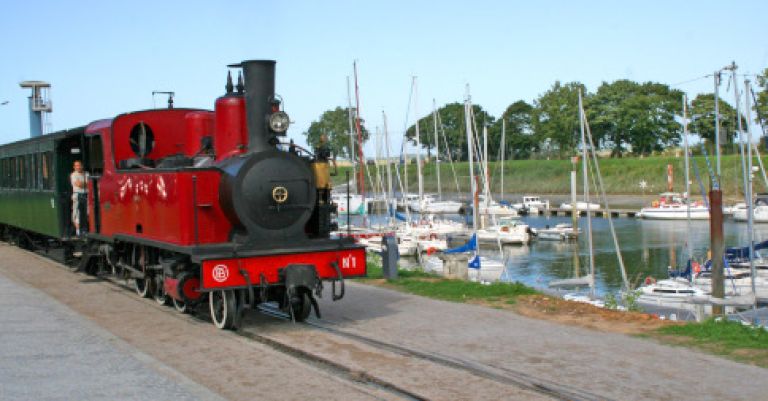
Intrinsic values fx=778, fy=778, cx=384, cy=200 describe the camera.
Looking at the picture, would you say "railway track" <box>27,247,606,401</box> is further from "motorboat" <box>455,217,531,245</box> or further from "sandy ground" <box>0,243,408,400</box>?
"motorboat" <box>455,217,531,245</box>

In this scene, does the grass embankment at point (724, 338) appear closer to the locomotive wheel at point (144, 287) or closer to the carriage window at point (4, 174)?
the locomotive wheel at point (144, 287)

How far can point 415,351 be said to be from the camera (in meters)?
8.74

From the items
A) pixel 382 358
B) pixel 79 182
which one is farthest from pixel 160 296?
pixel 382 358

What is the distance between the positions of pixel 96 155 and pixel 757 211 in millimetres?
51609

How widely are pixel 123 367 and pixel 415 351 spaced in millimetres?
3118

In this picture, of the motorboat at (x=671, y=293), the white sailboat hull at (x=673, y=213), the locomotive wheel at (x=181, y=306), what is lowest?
the motorboat at (x=671, y=293)

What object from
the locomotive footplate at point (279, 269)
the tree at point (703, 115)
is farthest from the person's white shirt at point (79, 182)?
the tree at point (703, 115)

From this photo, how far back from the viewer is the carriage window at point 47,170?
17.9 m

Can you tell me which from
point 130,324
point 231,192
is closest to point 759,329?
point 231,192

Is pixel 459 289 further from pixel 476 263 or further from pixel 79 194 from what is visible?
pixel 476 263

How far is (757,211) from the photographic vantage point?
55.2 meters

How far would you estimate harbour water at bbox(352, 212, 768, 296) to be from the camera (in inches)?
1403

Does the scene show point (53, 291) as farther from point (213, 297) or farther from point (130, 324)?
point (213, 297)

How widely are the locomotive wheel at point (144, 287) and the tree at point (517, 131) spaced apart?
93.2 meters
